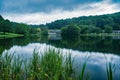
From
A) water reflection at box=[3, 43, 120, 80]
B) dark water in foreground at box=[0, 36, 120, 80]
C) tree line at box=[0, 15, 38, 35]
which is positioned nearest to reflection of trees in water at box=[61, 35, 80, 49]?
dark water in foreground at box=[0, 36, 120, 80]

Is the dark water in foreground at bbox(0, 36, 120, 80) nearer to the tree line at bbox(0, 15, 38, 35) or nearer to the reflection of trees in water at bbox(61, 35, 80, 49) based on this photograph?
the reflection of trees in water at bbox(61, 35, 80, 49)

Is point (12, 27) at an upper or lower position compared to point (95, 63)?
upper

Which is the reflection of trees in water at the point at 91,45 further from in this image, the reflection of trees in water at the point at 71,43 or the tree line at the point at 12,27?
the tree line at the point at 12,27

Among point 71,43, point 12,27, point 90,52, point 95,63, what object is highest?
point 12,27

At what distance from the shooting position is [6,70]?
760cm

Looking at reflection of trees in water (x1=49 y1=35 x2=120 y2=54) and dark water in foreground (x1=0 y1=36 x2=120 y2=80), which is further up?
dark water in foreground (x1=0 y1=36 x2=120 y2=80)

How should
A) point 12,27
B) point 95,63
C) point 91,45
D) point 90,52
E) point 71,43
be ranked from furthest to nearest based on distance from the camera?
point 12,27 → point 71,43 → point 91,45 → point 90,52 → point 95,63

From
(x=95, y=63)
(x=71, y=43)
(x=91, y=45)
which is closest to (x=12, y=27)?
(x=71, y=43)

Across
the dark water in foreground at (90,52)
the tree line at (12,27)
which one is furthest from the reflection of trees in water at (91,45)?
the tree line at (12,27)

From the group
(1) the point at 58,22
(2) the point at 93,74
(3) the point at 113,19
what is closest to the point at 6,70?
(2) the point at 93,74

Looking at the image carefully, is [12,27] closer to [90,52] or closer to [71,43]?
[71,43]

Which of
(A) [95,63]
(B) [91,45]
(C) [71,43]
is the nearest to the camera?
(A) [95,63]

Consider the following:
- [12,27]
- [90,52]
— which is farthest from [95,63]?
[12,27]

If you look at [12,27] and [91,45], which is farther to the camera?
[12,27]
